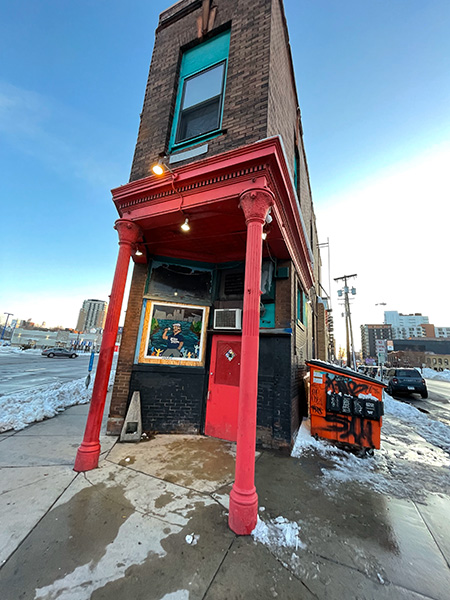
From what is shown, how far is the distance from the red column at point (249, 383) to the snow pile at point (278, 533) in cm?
11

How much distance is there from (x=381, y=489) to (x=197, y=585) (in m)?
3.18

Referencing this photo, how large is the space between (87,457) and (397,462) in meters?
5.63

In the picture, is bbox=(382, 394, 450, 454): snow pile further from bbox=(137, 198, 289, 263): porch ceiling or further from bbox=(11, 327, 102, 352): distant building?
bbox=(11, 327, 102, 352): distant building

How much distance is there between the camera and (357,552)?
2445 millimetres


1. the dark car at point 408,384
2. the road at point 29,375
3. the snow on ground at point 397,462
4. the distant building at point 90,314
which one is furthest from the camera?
the distant building at point 90,314

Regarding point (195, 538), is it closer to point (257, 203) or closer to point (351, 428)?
point (351, 428)

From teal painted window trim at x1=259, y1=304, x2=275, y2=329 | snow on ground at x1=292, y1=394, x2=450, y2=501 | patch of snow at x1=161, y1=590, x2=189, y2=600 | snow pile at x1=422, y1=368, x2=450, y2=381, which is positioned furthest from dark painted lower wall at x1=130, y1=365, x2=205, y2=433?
snow pile at x1=422, y1=368, x2=450, y2=381

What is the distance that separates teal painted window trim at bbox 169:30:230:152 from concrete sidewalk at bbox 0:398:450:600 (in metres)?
6.17

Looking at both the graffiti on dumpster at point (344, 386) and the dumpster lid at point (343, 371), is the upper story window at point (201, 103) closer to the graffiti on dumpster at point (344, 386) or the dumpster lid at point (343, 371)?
the dumpster lid at point (343, 371)

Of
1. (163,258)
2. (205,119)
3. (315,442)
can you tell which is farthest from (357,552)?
(205,119)

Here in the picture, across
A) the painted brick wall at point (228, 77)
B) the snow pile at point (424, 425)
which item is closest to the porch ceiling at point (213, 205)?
the painted brick wall at point (228, 77)

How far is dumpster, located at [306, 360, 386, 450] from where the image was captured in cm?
491

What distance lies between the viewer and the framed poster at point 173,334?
18.8ft

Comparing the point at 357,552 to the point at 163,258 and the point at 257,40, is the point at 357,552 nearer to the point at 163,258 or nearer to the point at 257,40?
the point at 163,258
